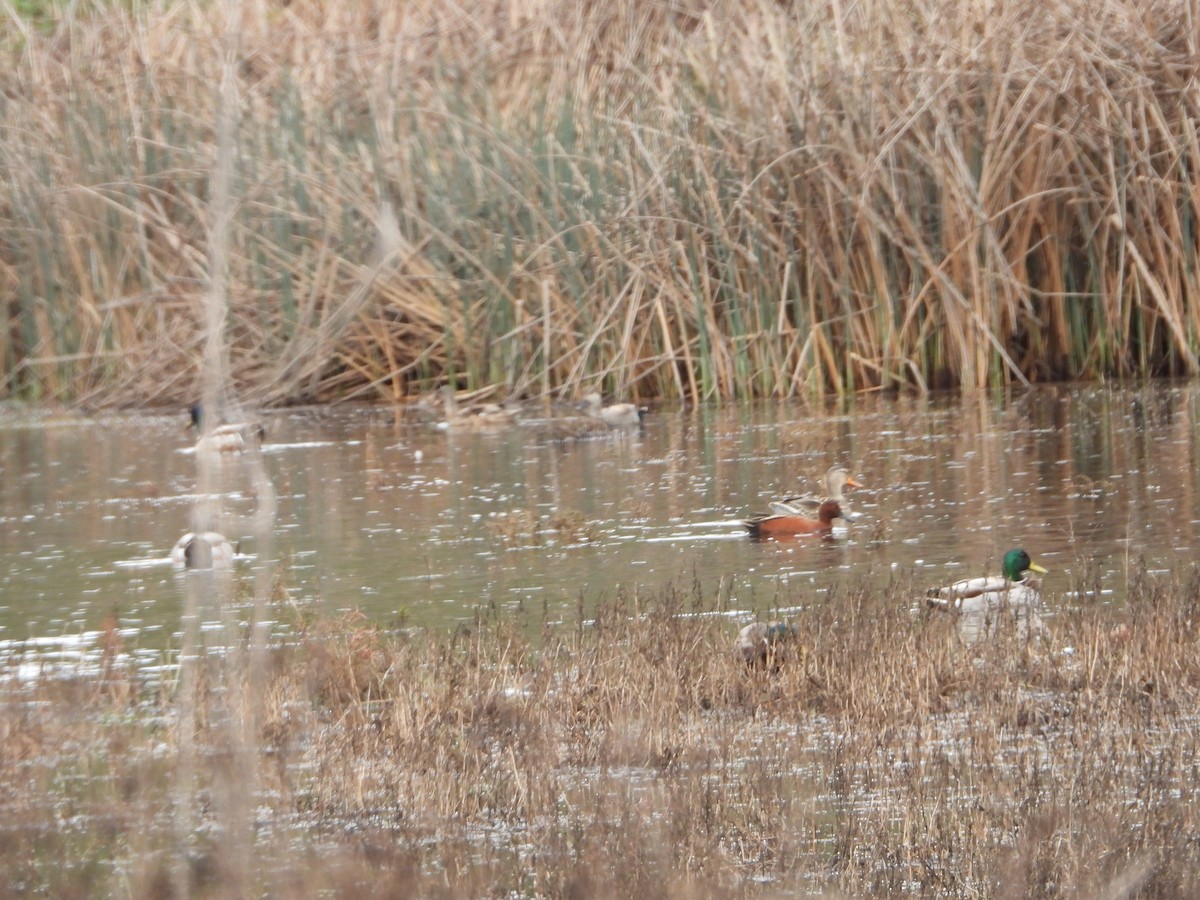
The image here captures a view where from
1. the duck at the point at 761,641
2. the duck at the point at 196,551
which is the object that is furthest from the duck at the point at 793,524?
the duck at the point at 761,641

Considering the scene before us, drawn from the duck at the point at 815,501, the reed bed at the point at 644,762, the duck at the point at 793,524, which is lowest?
the reed bed at the point at 644,762

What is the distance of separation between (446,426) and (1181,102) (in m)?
5.23

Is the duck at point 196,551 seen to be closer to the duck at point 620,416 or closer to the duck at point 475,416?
the duck at point 620,416

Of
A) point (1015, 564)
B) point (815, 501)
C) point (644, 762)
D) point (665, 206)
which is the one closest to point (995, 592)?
point (1015, 564)

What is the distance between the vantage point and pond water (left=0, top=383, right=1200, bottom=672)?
761cm

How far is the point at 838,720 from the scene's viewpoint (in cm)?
525

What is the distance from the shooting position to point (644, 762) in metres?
4.86

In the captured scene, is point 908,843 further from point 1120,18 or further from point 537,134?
point 537,134

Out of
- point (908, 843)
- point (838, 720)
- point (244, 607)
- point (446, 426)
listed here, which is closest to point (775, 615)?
point (838, 720)

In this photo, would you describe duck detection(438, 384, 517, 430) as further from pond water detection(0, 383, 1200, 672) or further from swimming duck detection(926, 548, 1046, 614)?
swimming duck detection(926, 548, 1046, 614)

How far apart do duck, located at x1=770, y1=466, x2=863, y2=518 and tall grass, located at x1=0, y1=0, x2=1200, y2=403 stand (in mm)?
4604

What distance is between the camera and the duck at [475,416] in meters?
14.1

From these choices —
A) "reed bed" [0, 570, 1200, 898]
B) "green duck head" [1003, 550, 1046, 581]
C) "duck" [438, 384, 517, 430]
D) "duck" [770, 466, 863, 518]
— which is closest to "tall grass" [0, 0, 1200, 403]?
"duck" [438, 384, 517, 430]

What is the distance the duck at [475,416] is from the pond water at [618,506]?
0.21 metres
